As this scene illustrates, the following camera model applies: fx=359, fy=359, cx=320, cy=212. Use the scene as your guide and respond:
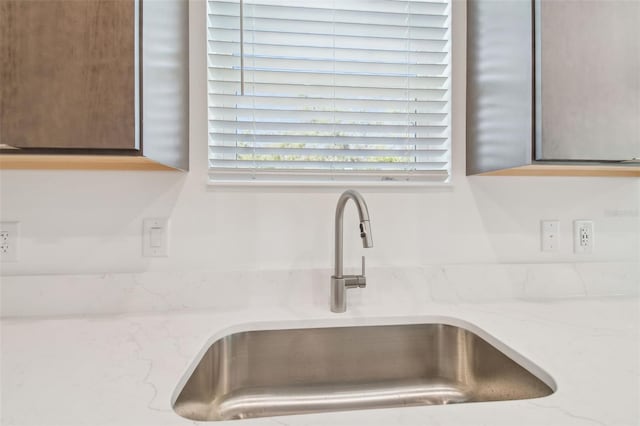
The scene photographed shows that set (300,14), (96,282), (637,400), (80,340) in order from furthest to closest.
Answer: (300,14), (96,282), (80,340), (637,400)

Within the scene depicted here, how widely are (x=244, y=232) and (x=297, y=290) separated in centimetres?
25

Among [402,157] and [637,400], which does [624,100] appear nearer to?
[402,157]

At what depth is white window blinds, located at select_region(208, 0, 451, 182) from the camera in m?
1.13

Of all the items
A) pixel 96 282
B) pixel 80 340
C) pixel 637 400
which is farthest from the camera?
pixel 96 282

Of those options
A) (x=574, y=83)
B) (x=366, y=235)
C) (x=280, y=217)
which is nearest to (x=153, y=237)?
(x=280, y=217)

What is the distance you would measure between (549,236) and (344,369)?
0.83 meters

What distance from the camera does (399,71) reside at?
119 centimetres

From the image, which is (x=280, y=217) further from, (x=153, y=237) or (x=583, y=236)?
(x=583, y=236)

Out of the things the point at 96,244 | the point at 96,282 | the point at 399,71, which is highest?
the point at 399,71

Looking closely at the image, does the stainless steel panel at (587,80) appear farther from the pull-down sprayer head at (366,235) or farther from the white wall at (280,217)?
the pull-down sprayer head at (366,235)

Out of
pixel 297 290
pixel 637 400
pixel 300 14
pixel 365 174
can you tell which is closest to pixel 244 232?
pixel 297 290

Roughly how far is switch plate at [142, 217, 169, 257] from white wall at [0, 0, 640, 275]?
18mm

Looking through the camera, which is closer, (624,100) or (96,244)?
(624,100)

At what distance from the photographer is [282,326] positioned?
985mm
